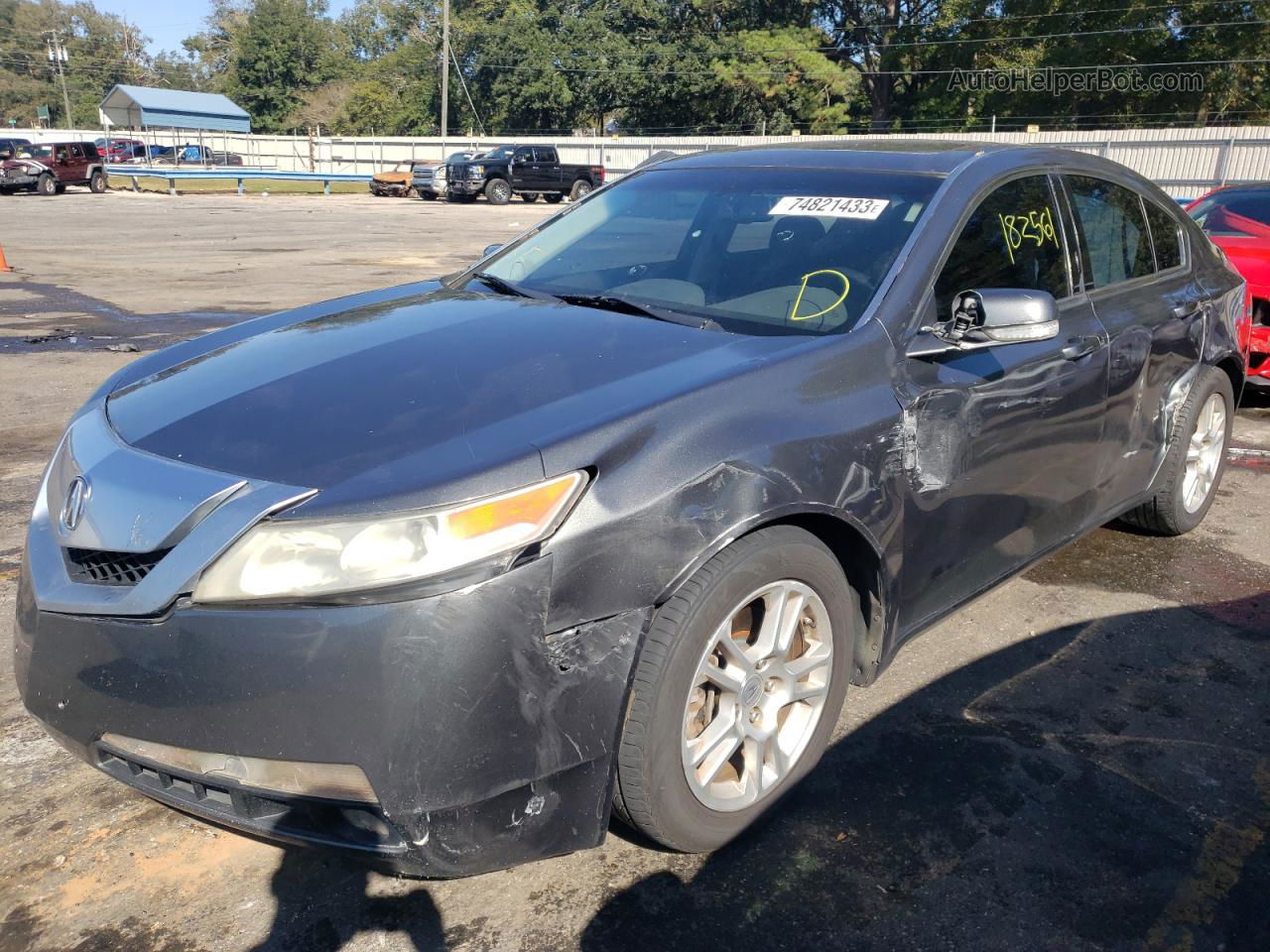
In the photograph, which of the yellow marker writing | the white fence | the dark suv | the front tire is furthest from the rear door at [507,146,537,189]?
the front tire

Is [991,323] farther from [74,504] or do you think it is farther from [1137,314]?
[74,504]

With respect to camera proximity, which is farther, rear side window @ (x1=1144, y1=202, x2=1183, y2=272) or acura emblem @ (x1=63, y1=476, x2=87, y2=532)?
rear side window @ (x1=1144, y1=202, x2=1183, y2=272)

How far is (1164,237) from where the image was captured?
4.41m

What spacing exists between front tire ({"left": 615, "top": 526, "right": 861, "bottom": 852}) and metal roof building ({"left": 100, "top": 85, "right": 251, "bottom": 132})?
73204 mm

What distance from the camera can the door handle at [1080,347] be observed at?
3443 millimetres

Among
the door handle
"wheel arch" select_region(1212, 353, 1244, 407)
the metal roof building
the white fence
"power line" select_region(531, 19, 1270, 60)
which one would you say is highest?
"power line" select_region(531, 19, 1270, 60)

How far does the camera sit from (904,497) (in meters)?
2.82

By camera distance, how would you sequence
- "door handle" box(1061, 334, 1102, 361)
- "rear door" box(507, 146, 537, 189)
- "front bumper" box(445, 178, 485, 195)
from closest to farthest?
"door handle" box(1061, 334, 1102, 361)
"front bumper" box(445, 178, 485, 195)
"rear door" box(507, 146, 537, 189)

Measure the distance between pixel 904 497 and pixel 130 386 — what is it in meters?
2.16

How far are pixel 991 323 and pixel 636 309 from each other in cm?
102

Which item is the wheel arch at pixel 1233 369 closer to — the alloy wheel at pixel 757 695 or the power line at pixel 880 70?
the alloy wheel at pixel 757 695

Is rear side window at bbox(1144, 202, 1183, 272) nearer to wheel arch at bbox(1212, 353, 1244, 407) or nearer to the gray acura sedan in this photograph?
wheel arch at bbox(1212, 353, 1244, 407)

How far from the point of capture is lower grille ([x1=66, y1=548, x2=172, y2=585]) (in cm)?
216

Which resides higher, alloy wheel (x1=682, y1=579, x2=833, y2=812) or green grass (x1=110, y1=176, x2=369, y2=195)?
green grass (x1=110, y1=176, x2=369, y2=195)
